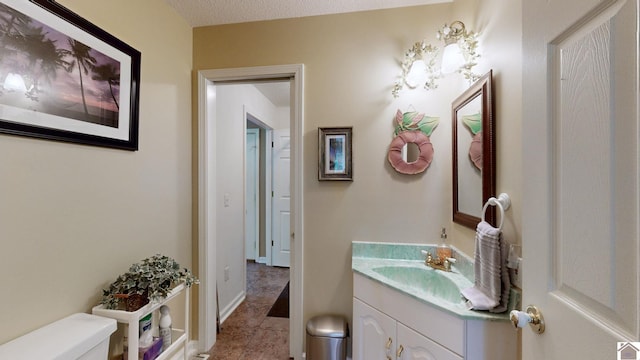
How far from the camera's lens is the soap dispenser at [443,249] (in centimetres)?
152

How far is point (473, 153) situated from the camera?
1305 mm

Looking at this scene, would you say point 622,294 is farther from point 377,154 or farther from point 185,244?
point 185,244

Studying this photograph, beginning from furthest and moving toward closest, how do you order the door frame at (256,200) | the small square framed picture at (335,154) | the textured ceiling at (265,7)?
the door frame at (256,200)
the small square framed picture at (335,154)
the textured ceiling at (265,7)

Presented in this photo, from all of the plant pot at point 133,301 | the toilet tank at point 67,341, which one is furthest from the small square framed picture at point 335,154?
the toilet tank at point 67,341

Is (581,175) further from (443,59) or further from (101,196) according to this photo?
(101,196)

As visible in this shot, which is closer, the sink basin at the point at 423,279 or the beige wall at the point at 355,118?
the sink basin at the point at 423,279

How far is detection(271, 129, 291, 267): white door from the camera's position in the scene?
3.66 metres

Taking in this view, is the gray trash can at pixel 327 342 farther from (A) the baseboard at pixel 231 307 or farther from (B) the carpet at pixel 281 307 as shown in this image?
(A) the baseboard at pixel 231 307

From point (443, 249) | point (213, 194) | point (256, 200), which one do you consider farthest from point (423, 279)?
point (256, 200)

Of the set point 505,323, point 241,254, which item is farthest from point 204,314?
point 505,323

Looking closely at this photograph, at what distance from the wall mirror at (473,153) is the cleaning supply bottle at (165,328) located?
177 centimetres

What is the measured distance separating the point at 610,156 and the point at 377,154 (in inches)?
48.8

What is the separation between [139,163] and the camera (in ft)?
4.65

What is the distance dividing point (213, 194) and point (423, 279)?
1637 mm
